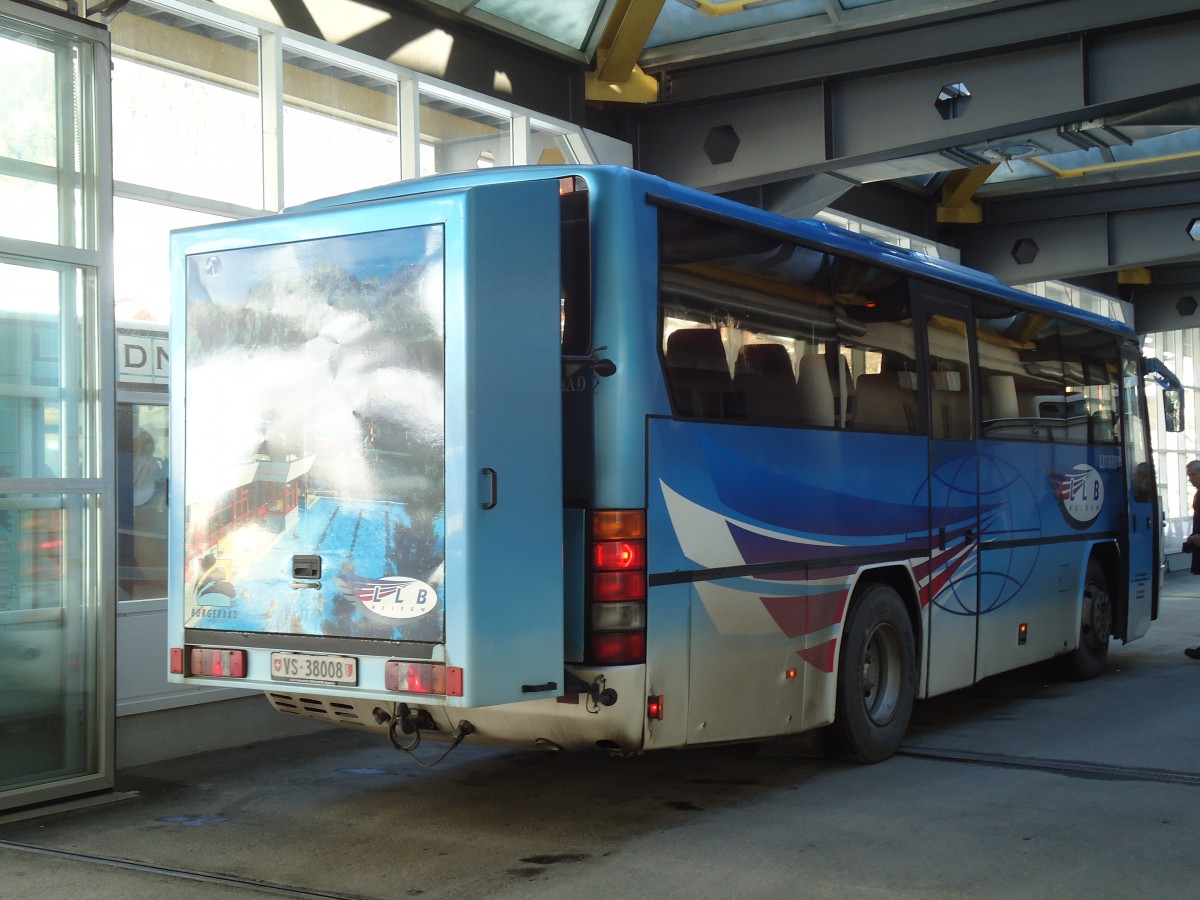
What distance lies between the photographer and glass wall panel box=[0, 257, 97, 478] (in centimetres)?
765

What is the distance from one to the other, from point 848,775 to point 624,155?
8.23 m

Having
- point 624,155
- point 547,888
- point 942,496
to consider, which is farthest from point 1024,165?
point 547,888

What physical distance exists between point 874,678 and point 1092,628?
4.38 metres

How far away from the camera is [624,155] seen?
1453 cm

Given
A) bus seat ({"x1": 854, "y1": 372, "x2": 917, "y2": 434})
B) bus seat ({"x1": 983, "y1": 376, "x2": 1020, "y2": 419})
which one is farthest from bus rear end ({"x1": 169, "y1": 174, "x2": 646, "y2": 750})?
bus seat ({"x1": 983, "y1": 376, "x2": 1020, "y2": 419})

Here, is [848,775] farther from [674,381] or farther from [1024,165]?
[1024,165]

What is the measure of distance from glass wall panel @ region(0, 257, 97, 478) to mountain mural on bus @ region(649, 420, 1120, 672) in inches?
138

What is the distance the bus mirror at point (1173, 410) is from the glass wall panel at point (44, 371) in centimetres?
1002

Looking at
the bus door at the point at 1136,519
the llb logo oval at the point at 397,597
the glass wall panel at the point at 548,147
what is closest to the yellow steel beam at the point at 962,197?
the bus door at the point at 1136,519

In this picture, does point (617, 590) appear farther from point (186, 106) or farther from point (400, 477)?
point (186, 106)

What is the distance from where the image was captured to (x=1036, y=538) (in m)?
10.7

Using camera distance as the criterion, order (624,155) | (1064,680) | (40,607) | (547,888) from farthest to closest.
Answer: (624,155)
(1064,680)
(40,607)
(547,888)

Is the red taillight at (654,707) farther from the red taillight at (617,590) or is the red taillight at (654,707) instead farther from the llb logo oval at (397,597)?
the llb logo oval at (397,597)

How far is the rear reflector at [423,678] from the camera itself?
5.86m
